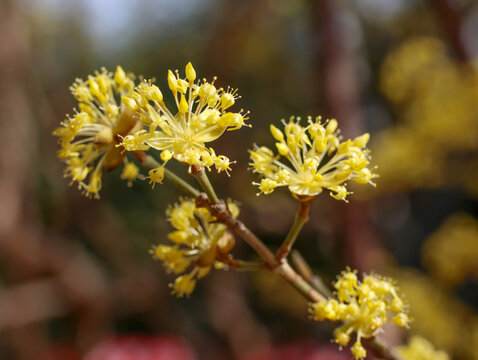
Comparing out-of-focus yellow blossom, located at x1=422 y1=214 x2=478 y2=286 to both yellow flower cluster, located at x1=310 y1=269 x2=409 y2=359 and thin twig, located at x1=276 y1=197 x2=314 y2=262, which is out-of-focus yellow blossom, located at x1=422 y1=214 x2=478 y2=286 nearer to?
yellow flower cluster, located at x1=310 y1=269 x2=409 y2=359

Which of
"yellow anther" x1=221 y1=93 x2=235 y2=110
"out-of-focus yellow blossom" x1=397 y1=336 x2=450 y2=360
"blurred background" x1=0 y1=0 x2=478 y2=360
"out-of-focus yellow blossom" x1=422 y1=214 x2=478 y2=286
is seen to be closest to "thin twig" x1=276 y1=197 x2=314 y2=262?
"yellow anther" x1=221 y1=93 x2=235 y2=110

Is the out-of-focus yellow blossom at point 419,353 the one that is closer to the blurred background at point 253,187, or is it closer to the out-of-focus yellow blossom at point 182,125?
the out-of-focus yellow blossom at point 182,125

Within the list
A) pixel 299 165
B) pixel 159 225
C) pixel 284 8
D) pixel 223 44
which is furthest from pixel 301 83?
pixel 299 165

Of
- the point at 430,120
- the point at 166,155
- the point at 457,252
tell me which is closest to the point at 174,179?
the point at 166,155

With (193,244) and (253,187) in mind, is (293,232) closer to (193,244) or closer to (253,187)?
(193,244)

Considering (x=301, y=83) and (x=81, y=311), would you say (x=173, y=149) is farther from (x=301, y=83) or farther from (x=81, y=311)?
(x=301, y=83)

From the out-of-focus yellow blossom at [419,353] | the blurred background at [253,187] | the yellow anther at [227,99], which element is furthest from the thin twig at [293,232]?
the blurred background at [253,187]
